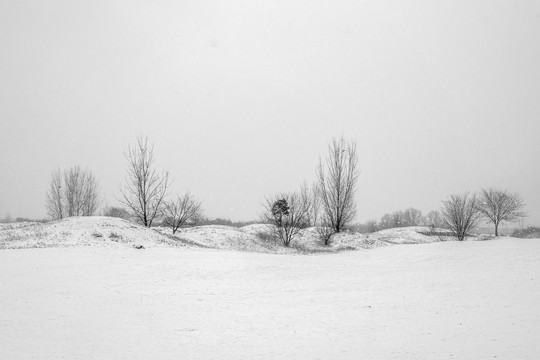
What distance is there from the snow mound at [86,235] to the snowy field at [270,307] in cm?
320

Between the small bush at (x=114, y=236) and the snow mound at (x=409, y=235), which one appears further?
the snow mound at (x=409, y=235)

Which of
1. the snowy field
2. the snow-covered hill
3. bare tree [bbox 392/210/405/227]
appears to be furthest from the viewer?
bare tree [bbox 392/210/405/227]

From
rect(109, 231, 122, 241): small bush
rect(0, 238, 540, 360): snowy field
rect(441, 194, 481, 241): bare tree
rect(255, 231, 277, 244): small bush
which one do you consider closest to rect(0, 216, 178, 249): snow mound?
rect(109, 231, 122, 241): small bush

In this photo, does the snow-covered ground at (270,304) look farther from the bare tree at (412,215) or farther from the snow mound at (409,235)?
the bare tree at (412,215)

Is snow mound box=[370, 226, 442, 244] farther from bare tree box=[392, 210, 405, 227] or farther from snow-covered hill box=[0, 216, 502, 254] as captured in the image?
bare tree box=[392, 210, 405, 227]

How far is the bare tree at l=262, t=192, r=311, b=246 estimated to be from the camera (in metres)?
31.0

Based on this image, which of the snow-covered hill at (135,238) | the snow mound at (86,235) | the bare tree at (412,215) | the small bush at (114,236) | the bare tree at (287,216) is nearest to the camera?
the snow mound at (86,235)

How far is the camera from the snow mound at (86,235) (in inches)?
704

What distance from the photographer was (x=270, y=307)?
27.1 ft

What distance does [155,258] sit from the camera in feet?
48.9

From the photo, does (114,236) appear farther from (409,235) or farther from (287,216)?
(409,235)

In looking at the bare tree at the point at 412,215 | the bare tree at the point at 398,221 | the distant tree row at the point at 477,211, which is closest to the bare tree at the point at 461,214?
the distant tree row at the point at 477,211

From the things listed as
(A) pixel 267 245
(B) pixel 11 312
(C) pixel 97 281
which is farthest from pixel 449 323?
(A) pixel 267 245

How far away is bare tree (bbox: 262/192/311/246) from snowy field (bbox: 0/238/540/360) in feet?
52.8
